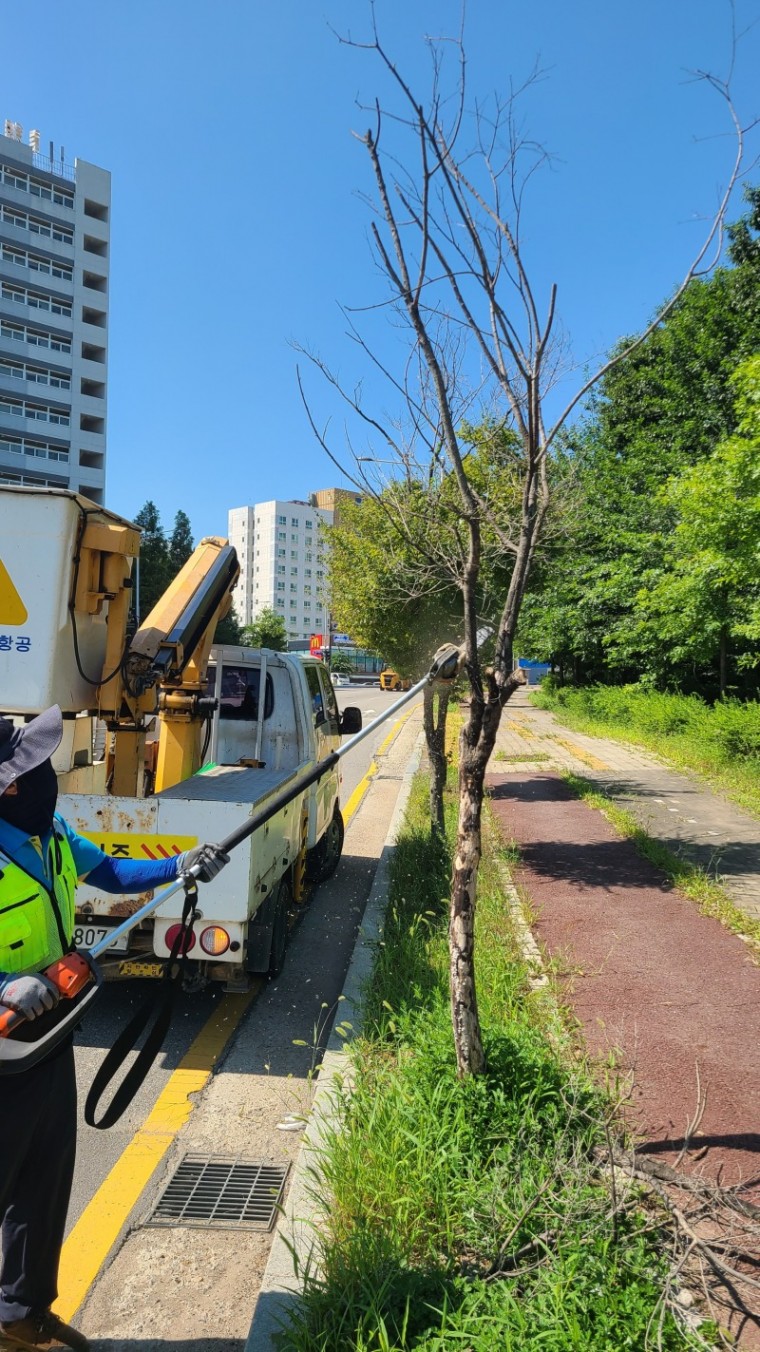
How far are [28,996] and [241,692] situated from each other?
510 cm

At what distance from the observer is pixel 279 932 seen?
554cm

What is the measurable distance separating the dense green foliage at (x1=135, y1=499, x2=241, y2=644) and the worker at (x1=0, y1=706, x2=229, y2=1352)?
40.7 meters

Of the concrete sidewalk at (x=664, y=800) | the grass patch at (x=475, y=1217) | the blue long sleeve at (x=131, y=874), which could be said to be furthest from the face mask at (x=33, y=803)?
the concrete sidewalk at (x=664, y=800)

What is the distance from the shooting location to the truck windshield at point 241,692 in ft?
23.7

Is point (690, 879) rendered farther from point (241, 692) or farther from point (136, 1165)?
point (136, 1165)

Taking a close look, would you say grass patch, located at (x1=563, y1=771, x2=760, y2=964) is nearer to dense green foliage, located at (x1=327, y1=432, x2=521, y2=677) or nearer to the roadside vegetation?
the roadside vegetation

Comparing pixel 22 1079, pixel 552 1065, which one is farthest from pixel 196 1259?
pixel 552 1065

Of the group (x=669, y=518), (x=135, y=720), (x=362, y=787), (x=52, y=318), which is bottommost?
(x=362, y=787)

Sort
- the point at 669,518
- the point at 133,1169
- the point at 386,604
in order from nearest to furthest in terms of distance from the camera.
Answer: the point at 133,1169
the point at 386,604
the point at 669,518

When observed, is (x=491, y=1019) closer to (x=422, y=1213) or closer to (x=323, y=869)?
(x=422, y=1213)

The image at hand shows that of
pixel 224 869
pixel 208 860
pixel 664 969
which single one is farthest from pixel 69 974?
pixel 664 969

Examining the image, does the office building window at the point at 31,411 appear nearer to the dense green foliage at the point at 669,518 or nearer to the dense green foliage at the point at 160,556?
the dense green foliage at the point at 160,556

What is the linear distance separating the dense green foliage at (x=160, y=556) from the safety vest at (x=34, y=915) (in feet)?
134

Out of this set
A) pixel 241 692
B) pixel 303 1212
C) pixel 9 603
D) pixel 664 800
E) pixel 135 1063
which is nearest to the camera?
pixel 135 1063
